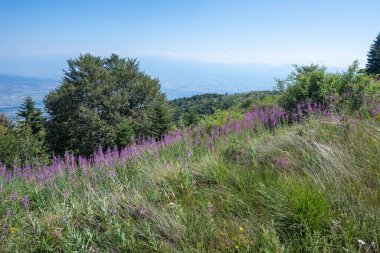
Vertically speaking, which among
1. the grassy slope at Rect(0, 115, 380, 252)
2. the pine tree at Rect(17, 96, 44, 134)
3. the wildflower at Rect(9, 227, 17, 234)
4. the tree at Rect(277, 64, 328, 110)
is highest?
the tree at Rect(277, 64, 328, 110)

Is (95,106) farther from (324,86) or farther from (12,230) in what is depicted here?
(12,230)

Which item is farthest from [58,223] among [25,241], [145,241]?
[145,241]

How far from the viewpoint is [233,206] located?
8.98ft

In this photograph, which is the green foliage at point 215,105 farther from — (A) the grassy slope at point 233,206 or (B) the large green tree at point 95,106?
(B) the large green tree at point 95,106

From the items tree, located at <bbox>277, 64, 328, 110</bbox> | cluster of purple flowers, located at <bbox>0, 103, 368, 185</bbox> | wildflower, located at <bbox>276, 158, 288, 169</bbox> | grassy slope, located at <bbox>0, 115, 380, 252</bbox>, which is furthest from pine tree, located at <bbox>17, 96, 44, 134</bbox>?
wildflower, located at <bbox>276, 158, 288, 169</bbox>

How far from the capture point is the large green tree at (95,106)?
32.3m

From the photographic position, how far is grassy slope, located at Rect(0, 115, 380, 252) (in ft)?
7.07

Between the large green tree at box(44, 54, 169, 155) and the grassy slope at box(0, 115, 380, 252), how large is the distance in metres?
27.1

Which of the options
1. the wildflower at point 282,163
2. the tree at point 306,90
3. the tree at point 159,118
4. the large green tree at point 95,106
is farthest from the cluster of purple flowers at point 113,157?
the tree at point 159,118

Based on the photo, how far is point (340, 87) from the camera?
281 inches

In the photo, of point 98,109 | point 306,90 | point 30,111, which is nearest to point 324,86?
point 306,90

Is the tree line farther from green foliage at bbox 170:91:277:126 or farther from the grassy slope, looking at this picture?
the grassy slope

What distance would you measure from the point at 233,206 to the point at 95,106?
115 ft

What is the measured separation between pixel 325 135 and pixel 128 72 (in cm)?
3702
